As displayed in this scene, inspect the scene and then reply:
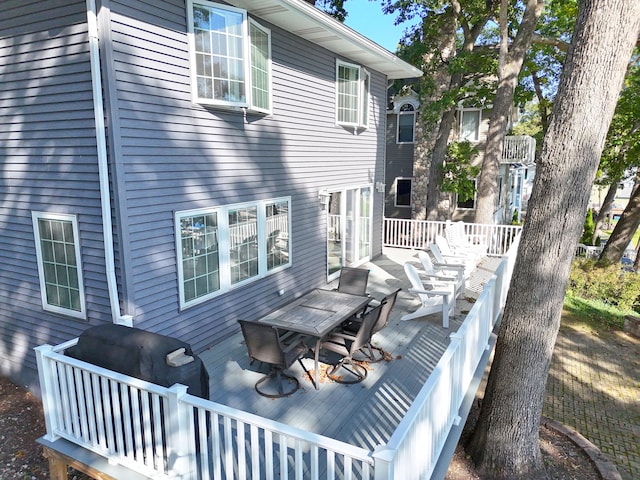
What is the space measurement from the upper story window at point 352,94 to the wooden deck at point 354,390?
4664 mm

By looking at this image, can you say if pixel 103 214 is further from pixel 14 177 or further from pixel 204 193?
pixel 14 177

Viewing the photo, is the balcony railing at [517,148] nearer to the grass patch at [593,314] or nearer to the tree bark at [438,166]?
the tree bark at [438,166]

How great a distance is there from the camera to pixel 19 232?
5.52m

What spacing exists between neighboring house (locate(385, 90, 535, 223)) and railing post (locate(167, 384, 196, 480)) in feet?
45.0

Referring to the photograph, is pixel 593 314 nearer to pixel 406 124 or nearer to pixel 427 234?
pixel 427 234

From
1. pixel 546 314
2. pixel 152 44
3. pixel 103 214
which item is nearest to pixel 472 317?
pixel 546 314

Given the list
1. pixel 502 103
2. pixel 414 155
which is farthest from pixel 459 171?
pixel 502 103

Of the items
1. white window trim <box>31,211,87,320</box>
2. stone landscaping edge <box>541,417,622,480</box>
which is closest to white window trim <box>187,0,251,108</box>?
white window trim <box>31,211,87,320</box>

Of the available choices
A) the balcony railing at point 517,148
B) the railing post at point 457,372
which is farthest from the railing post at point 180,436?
the balcony railing at point 517,148

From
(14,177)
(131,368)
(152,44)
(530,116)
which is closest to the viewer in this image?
(131,368)

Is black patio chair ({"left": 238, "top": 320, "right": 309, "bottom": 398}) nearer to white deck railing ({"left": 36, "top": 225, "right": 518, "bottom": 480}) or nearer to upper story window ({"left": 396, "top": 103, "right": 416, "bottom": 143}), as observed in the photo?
white deck railing ({"left": 36, "top": 225, "right": 518, "bottom": 480})

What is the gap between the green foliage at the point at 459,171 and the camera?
14367mm

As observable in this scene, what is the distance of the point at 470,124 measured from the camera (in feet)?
57.3

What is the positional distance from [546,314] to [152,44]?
16.6 feet
